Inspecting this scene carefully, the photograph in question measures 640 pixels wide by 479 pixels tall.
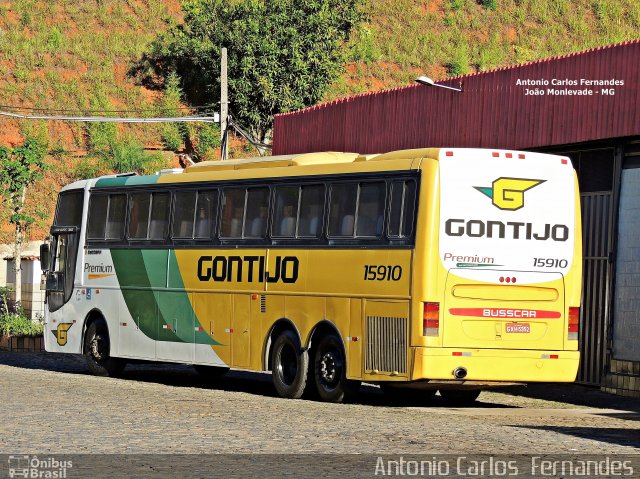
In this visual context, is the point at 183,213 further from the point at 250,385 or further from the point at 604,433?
the point at 604,433

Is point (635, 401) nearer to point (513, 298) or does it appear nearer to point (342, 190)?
point (513, 298)

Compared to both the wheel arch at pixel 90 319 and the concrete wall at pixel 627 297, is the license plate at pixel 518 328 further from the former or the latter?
the wheel arch at pixel 90 319

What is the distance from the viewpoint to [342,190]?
67.7 ft

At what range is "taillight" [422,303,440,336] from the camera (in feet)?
61.9

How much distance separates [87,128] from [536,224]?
54.8 m

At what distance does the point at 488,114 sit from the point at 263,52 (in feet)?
145

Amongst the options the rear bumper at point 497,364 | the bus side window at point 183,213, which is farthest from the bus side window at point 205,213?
the rear bumper at point 497,364

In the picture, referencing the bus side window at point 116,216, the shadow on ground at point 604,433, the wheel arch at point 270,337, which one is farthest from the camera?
the bus side window at point 116,216

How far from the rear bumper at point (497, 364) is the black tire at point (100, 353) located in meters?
8.89

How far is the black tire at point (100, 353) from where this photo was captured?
1038 inches

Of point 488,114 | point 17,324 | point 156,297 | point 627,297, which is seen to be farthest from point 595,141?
point 17,324

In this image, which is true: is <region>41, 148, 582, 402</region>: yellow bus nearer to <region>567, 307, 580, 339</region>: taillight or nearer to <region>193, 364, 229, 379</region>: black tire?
<region>567, 307, 580, 339</region>: taillight

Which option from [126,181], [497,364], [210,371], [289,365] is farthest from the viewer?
[210,371]

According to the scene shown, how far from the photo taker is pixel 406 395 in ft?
75.7
